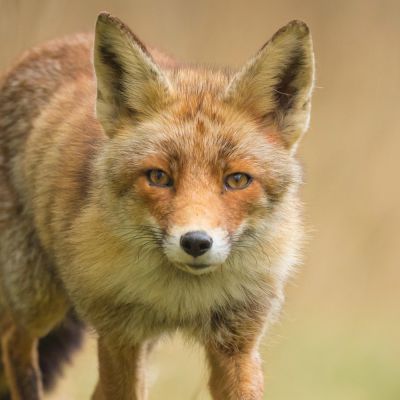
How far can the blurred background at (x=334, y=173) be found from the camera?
7.34 metres

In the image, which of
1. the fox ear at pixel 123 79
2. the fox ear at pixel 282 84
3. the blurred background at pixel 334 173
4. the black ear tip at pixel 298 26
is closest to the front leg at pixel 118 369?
the fox ear at pixel 123 79

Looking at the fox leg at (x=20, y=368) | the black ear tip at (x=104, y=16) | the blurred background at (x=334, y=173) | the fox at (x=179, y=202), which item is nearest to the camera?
the fox at (x=179, y=202)

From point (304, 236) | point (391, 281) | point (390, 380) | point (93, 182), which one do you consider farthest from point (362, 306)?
point (93, 182)

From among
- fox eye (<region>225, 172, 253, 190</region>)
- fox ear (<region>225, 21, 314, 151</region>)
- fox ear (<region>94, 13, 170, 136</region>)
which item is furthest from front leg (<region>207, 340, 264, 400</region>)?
fox ear (<region>94, 13, 170, 136</region>)

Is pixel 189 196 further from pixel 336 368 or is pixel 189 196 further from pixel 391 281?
pixel 391 281

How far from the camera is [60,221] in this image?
5.01 meters

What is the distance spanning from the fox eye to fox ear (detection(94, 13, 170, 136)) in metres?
0.54

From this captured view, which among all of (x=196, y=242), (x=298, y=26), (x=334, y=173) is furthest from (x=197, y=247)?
(x=334, y=173)

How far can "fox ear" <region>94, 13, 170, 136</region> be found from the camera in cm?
446

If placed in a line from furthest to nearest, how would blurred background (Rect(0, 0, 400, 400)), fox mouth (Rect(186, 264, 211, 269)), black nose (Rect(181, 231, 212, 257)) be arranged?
blurred background (Rect(0, 0, 400, 400)) → fox mouth (Rect(186, 264, 211, 269)) → black nose (Rect(181, 231, 212, 257))

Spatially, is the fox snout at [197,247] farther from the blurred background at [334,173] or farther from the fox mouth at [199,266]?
the blurred background at [334,173]

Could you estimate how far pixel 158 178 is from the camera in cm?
429

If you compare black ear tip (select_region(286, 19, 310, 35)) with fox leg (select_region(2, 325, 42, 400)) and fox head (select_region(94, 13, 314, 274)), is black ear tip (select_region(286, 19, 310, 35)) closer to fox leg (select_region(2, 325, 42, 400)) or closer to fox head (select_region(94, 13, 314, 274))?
fox head (select_region(94, 13, 314, 274))

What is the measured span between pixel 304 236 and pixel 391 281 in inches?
133
